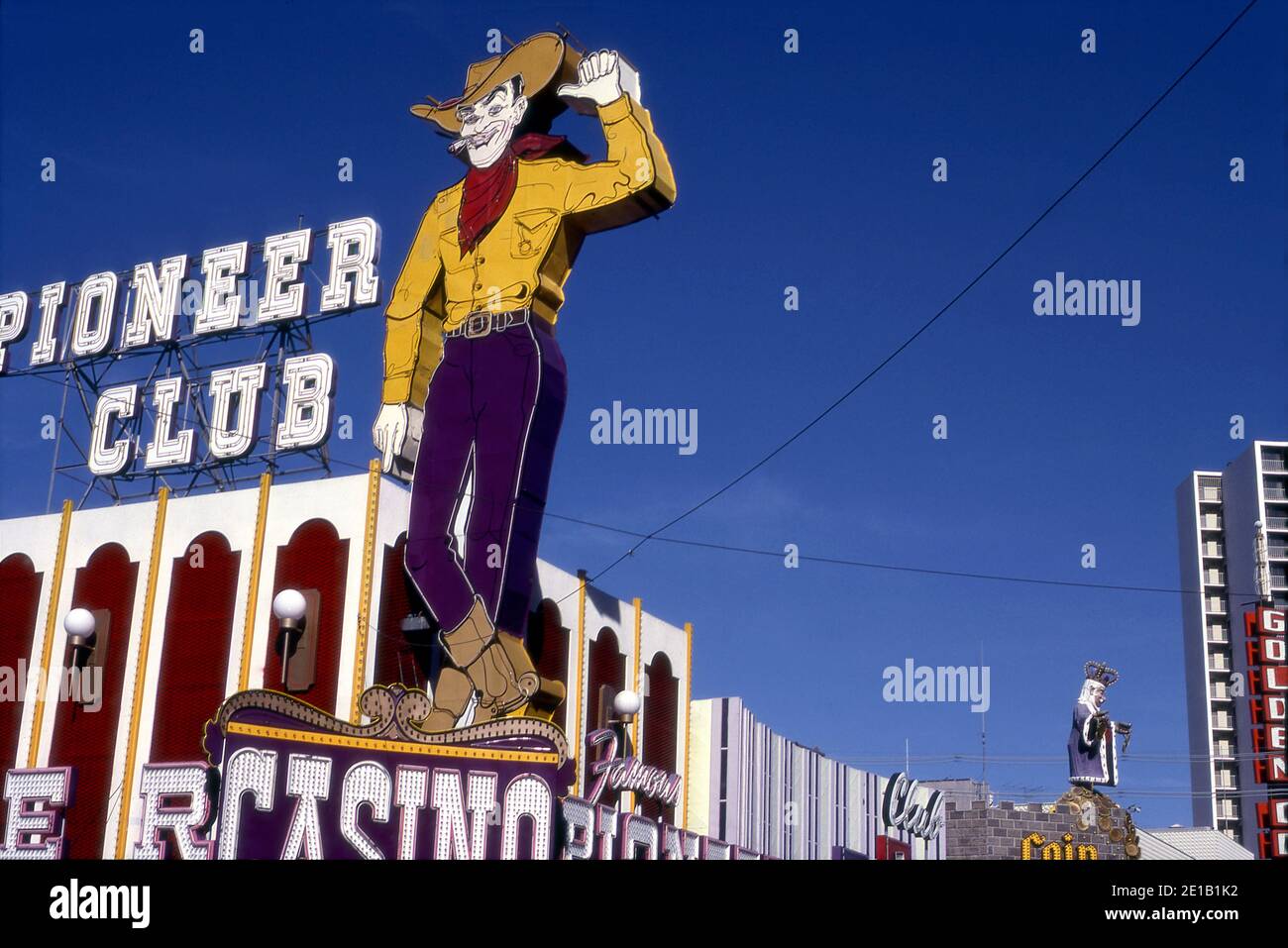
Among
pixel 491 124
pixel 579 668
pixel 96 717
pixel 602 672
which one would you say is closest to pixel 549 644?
pixel 579 668

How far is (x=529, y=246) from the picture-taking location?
32625mm

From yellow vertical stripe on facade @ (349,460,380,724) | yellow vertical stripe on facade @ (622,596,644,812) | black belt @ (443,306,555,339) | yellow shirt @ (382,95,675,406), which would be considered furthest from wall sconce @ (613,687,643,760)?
black belt @ (443,306,555,339)

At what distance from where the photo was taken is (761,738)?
48.0 m

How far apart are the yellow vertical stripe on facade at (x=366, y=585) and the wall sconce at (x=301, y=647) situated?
1.04m

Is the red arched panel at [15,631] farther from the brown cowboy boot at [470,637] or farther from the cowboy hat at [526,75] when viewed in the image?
the cowboy hat at [526,75]

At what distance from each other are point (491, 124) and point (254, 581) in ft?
38.8

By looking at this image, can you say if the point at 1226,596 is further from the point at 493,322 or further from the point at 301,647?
the point at 301,647

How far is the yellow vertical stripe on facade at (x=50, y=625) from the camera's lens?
33875 millimetres

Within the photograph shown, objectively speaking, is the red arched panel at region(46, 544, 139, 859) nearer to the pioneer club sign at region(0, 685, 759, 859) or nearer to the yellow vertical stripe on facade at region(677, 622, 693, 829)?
the pioneer club sign at region(0, 685, 759, 859)

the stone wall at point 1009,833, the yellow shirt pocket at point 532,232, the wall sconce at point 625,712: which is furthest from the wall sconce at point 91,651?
the stone wall at point 1009,833
